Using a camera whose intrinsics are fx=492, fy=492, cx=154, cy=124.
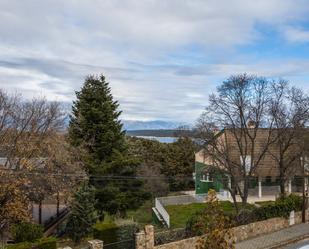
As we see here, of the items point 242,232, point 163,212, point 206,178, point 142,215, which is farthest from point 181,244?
point 206,178

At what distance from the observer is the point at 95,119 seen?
35.6 m

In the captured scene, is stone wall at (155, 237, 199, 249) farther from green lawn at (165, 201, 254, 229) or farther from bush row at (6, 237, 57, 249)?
green lawn at (165, 201, 254, 229)

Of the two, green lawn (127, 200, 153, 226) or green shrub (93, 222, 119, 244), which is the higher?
green shrub (93, 222, 119, 244)

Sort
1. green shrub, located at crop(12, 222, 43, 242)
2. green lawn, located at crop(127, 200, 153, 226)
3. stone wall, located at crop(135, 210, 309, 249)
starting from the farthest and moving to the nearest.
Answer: green lawn, located at crop(127, 200, 153, 226), green shrub, located at crop(12, 222, 43, 242), stone wall, located at crop(135, 210, 309, 249)

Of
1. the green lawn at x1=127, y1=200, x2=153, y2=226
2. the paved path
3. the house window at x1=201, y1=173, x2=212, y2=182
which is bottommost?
the paved path

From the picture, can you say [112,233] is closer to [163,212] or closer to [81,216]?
[81,216]

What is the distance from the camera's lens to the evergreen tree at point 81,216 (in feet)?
95.7

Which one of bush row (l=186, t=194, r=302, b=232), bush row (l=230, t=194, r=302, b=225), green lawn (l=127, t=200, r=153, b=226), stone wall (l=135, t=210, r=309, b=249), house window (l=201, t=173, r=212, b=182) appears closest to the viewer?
stone wall (l=135, t=210, r=309, b=249)

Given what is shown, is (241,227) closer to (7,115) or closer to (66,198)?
(66,198)

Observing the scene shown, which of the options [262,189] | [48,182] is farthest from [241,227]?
[262,189]

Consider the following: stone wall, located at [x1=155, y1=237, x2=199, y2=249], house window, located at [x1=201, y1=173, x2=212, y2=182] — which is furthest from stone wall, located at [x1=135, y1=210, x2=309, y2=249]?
house window, located at [x1=201, y1=173, x2=212, y2=182]

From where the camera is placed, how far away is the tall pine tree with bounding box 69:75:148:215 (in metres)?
34.3

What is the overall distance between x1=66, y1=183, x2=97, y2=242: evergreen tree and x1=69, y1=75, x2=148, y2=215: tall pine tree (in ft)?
12.2

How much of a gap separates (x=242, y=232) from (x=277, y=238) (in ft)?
8.39
